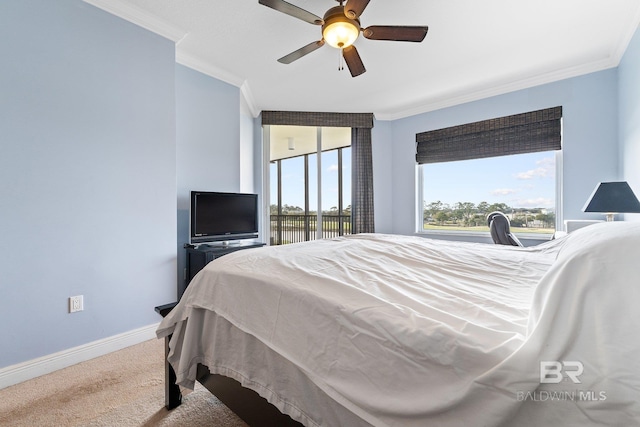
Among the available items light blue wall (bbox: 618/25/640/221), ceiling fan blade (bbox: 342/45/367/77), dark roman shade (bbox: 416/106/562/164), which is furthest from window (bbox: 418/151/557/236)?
ceiling fan blade (bbox: 342/45/367/77)

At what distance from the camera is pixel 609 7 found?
2217mm

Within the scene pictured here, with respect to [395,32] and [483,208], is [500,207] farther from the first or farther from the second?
[395,32]

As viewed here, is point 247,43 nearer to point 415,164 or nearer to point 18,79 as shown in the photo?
point 18,79

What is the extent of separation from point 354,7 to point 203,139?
2070 mm

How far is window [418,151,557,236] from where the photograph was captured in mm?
3553

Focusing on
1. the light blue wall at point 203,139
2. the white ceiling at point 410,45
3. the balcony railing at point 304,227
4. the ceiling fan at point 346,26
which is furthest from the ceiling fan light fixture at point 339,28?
the balcony railing at point 304,227

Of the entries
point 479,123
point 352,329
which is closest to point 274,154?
point 479,123

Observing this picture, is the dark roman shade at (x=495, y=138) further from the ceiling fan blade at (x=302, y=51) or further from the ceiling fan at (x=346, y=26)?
the ceiling fan blade at (x=302, y=51)

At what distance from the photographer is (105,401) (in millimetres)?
1573

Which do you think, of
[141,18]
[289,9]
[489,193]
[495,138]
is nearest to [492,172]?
[489,193]

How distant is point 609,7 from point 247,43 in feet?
9.94

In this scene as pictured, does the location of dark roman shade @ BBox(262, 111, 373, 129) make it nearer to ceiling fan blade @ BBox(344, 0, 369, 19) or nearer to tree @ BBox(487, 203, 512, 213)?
tree @ BBox(487, 203, 512, 213)

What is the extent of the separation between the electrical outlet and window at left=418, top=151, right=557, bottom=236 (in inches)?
168

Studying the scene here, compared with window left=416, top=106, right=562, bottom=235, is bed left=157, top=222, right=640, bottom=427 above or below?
below
